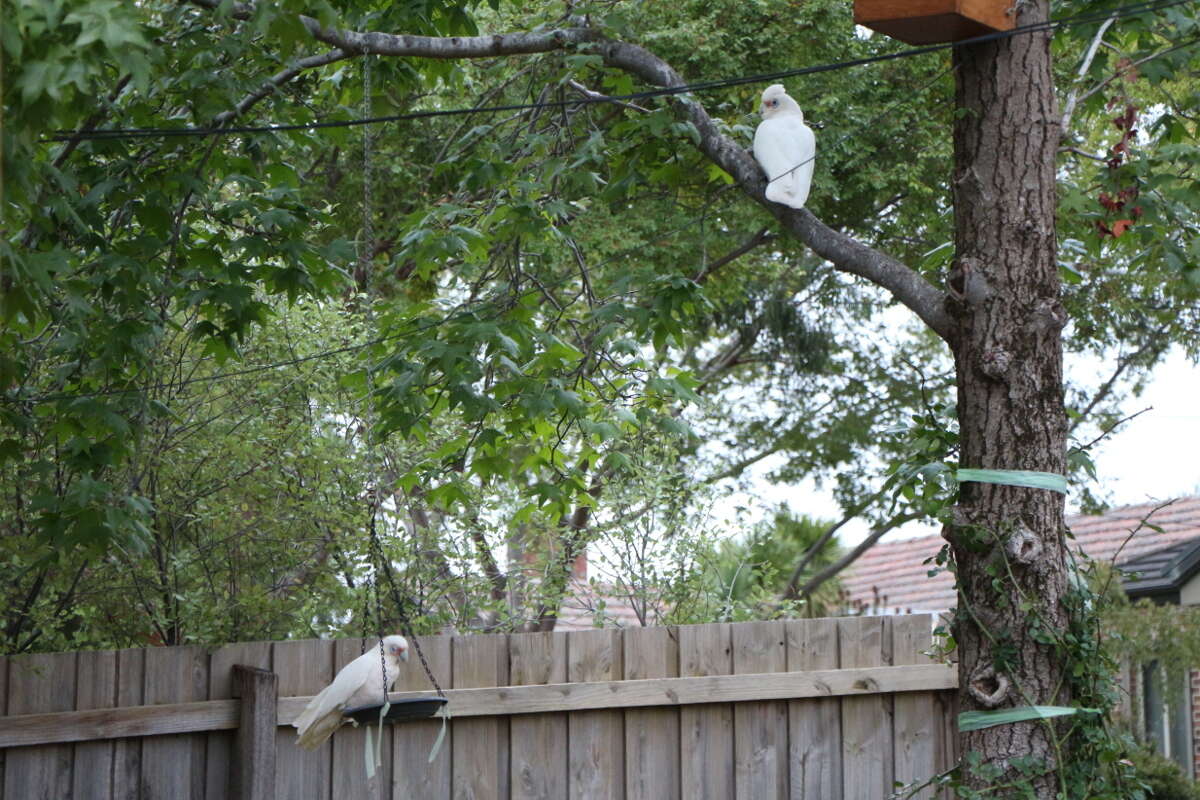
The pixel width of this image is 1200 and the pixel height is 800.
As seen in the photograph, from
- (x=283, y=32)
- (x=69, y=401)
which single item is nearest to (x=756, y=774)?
(x=69, y=401)

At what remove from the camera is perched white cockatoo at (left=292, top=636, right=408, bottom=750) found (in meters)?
3.76

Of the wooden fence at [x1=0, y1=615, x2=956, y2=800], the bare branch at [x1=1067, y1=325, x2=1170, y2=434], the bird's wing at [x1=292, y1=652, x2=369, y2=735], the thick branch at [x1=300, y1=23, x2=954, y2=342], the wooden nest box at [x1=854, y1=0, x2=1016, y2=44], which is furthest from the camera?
the bare branch at [x1=1067, y1=325, x2=1170, y2=434]

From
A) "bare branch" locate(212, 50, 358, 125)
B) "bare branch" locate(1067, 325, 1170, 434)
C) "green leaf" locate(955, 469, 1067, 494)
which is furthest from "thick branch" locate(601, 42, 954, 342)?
"bare branch" locate(1067, 325, 1170, 434)

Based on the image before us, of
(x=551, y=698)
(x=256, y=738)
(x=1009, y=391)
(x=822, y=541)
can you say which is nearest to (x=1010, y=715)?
(x=1009, y=391)

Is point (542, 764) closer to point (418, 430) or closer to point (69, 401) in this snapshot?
point (418, 430)

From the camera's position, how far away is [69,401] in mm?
3867

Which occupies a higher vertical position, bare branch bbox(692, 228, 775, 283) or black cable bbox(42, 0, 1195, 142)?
bare branch bbox(692, 228, 775, 283)

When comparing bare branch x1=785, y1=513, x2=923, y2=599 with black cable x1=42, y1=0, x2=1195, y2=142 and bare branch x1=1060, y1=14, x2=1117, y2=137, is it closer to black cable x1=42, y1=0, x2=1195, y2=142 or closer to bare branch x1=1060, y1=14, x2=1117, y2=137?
bare branch x1=1060, y1=14, x2=1117, y2=137

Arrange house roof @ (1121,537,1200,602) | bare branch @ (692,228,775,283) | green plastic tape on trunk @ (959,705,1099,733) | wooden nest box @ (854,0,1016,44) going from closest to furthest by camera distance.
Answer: green plastic tape on trunk @ (959,705,1099,733)
wooden nest box @ (854,0,1016,44)
house roof @ (1121,537,1200,602)
bare branch @ (692,228,775,283)

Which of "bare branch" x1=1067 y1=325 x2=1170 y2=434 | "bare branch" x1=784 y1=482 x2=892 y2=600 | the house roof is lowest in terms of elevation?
the house roof

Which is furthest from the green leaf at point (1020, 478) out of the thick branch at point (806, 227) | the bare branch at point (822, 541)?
the bare branch at point (822, 541)

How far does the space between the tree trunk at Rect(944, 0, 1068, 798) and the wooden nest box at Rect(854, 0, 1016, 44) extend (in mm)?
84

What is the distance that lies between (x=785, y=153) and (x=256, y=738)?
2.44 metres

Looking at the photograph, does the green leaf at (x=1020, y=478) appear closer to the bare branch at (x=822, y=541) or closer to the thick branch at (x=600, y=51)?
the thick branch at (x=600, y=51)
